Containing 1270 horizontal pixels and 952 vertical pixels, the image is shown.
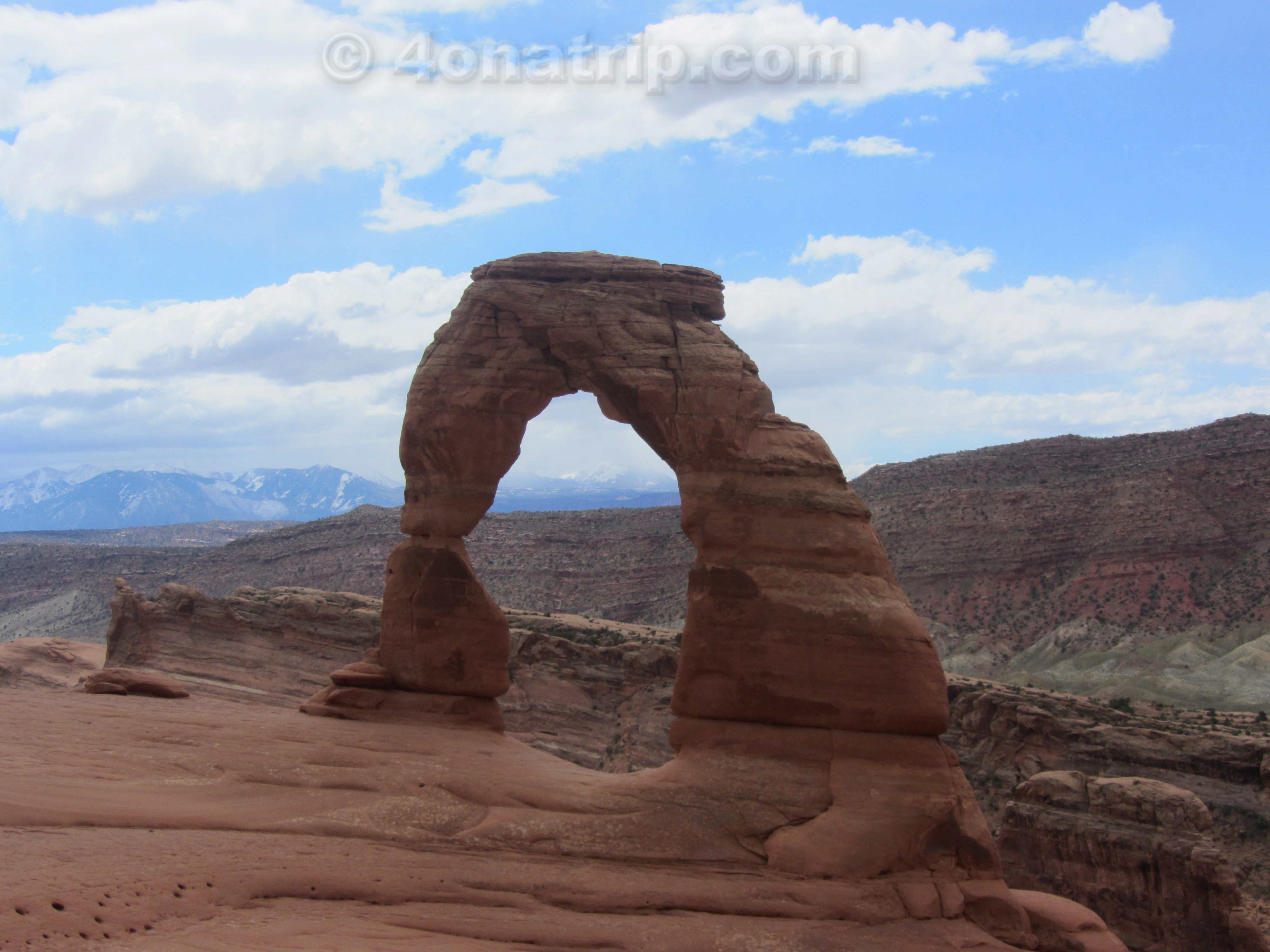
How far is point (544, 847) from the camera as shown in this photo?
16.1m

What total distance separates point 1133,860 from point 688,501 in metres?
13.8

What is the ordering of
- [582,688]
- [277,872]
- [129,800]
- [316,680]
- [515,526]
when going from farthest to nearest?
[515,526] → [582,688] → [316,680] → [129,800] → [277,872]

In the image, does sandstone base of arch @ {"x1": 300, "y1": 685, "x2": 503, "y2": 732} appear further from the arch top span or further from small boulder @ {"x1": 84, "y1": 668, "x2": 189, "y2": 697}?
small boulder @ {"x1": 84, "y1": 668, "x2": 189, "y2": 697}

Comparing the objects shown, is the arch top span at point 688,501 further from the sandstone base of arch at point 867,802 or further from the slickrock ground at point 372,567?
the slickrock ground at point 372,567

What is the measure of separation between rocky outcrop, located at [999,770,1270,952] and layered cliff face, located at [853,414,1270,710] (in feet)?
87.6

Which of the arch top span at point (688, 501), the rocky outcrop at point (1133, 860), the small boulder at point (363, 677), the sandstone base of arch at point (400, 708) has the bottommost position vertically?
the rocky outcrop at point (1133, 860)

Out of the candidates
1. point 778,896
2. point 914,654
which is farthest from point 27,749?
point 914,654

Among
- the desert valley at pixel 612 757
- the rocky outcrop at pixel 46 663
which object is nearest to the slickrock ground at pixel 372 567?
the rocky outcrop at pixel 46 663

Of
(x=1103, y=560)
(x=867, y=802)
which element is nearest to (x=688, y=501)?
(x=867, y=802)

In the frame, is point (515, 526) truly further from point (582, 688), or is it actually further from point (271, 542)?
point (582, 688)

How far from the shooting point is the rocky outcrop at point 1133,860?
2295 centimetres

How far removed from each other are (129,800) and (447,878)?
181 inches

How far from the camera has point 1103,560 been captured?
6706cm

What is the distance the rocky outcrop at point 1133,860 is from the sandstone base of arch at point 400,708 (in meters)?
13.3
